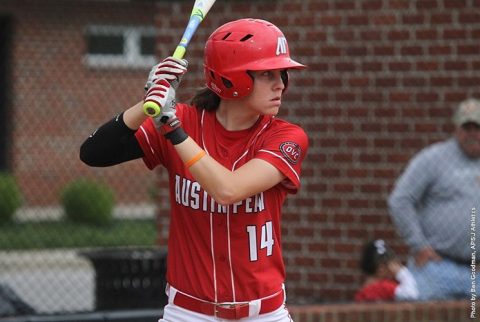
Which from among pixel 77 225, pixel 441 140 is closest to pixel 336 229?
pixel 441 140

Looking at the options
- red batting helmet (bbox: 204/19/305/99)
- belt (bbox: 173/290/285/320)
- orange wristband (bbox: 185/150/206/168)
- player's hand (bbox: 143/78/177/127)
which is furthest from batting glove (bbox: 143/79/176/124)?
belt (bbox: 173/290/285/320)

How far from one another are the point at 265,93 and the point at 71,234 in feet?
24.5

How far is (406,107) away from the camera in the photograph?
7766mm

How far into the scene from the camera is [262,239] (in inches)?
164

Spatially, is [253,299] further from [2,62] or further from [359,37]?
[2,62]

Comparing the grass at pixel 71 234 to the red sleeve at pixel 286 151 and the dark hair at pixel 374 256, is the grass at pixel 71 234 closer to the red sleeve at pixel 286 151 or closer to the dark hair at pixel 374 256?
the dark hair at pixel 374 256

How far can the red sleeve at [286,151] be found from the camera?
4.12 metres

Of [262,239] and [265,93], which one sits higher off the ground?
[265,93]

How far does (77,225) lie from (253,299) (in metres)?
8.02

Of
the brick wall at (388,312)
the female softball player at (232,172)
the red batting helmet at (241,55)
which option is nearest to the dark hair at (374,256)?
the brick wall at (388,312)

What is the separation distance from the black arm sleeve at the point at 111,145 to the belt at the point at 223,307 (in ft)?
1.79

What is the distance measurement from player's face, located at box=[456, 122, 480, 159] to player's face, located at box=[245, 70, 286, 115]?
10.5 ft

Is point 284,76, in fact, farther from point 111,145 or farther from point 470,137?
point 470,137

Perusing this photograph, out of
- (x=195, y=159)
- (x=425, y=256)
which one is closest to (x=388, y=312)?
(x=425, y=256)
